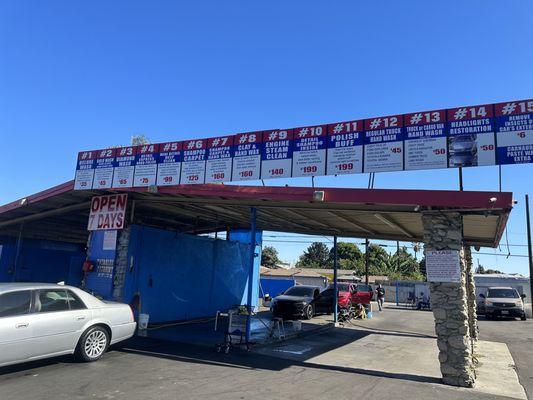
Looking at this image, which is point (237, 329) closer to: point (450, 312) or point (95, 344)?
point (95, 344)

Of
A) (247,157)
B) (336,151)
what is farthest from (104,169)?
(336,151)

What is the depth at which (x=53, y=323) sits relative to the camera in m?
7.86

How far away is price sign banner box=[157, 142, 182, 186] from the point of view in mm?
15695

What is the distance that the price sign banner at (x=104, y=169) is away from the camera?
1476cm

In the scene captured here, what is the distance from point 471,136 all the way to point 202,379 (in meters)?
8.48

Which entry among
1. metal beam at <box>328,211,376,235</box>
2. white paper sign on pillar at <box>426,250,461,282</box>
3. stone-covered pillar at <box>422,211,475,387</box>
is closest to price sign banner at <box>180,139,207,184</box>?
metal beam at <box>328,211,376,235</box>

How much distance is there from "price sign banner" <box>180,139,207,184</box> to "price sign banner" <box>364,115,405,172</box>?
226 inches

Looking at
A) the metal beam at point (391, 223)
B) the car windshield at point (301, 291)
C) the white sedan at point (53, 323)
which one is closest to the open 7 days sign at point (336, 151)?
the metal beam at point (391, 223)

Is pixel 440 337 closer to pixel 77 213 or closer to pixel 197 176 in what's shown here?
pixel 197 176

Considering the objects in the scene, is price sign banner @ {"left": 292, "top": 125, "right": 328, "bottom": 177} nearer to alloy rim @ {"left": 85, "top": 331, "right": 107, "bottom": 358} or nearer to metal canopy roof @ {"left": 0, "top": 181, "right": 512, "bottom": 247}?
metal canopy roof @ {"left": 0, "top": 181, "right": 512, "bottom": 247}

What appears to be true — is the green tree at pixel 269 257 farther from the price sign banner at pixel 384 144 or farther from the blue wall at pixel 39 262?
the price sign banner at pixel 384 144

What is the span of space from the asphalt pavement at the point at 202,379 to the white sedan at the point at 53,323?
37 cm

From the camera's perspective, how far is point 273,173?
45.0 feet

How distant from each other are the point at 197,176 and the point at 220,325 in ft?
17.4
